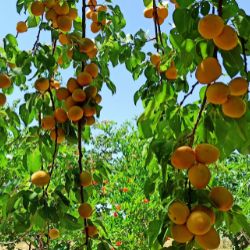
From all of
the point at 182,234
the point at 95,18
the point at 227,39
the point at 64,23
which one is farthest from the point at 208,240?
the point at 95,18

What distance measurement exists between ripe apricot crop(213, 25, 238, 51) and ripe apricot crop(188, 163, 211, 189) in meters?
0.31

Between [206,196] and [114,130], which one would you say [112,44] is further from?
[114,130]

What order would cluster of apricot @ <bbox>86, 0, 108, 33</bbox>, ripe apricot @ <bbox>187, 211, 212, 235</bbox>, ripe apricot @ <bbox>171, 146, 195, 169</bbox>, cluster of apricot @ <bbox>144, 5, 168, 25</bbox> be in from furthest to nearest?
cluster of apricot @ <bbox>86, 0, 108, 33</bbox> < cluster of apricot @ <bbox>144, 5, 168, 25</bbox> < ripe apricot @ <bbox>171, 146, 195, 169</bbox> < ripe apricot @ <bbox>187, 211, 212, 235</bbox>

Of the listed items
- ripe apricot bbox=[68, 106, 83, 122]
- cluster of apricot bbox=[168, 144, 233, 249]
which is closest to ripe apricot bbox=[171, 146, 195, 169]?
cluster of apricot bbox=[168, 144, 233, 249]

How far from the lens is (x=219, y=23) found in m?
1.17

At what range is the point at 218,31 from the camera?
1171 millimetres

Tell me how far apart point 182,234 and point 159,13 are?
1266mm

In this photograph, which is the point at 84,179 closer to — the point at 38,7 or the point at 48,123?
the point at 48,123

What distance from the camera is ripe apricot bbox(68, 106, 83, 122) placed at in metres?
1.69

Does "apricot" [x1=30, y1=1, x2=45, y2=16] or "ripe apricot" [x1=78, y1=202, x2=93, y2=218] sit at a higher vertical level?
"apricot" [x1=30, y1=1, x2=45, y2=16]

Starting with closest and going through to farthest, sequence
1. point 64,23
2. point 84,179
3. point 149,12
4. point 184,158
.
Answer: point 184,158, point 84,179, point 64,23, point 149,12

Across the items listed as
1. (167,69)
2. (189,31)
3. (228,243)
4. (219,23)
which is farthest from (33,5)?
(228,243)

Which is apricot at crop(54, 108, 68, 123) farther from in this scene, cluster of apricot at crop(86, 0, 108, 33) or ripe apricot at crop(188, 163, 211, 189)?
ripe apricot at crop(188, 163, 211, 189)

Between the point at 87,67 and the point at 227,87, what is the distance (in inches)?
32.2
